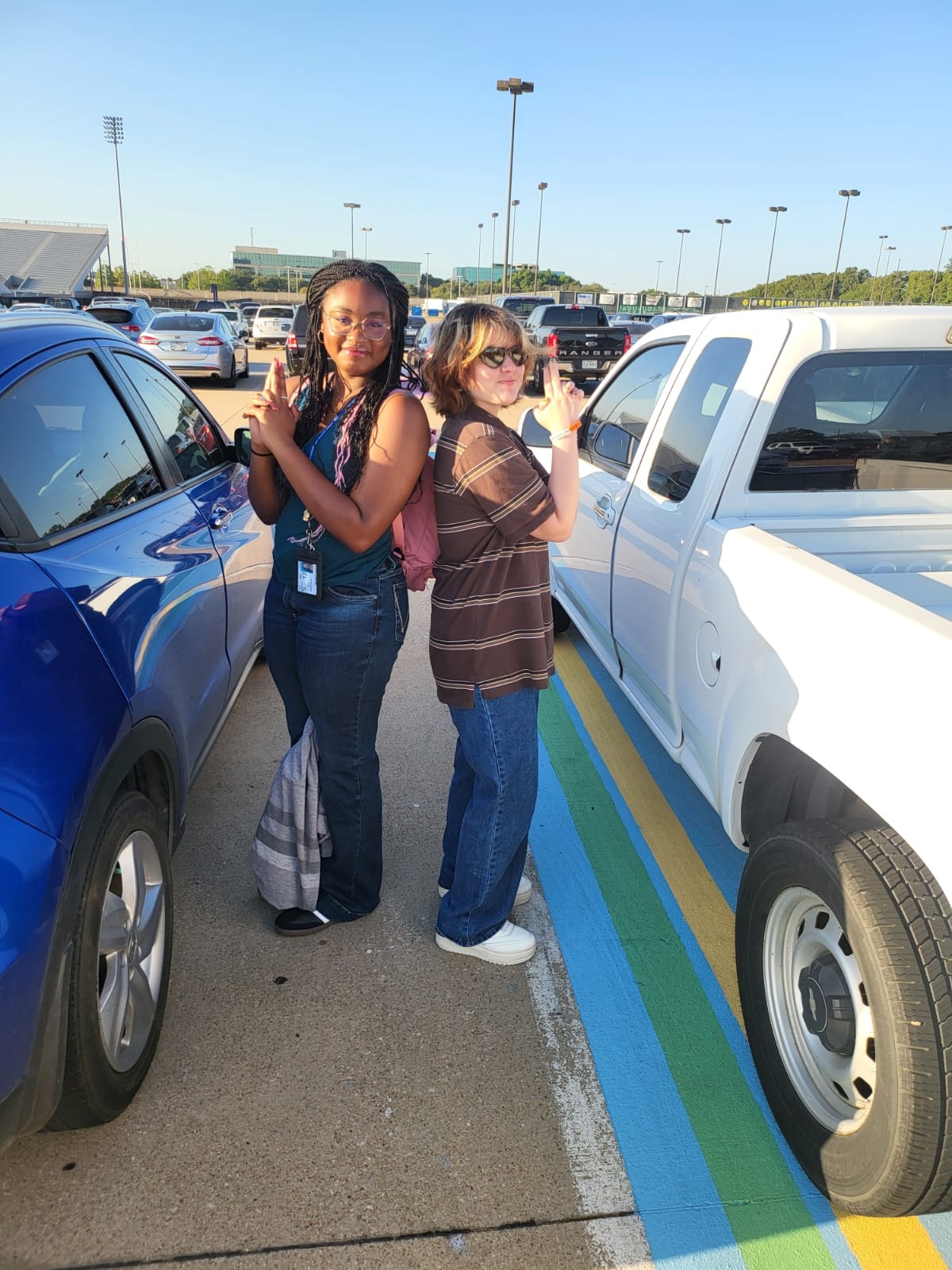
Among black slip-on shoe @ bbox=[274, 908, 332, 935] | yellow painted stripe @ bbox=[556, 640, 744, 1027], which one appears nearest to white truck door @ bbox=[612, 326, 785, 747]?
yellow painted stripe @ bbox=[556, 640, 744, 1027]

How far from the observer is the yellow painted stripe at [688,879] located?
1.93m

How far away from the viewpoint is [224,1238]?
1889 mm

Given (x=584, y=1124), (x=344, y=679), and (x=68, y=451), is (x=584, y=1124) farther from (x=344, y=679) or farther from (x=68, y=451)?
(x=68, y=451)

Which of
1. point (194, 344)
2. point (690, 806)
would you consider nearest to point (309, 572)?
point (690, 806)

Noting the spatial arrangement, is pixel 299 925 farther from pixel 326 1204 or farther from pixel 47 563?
pixel 47 563

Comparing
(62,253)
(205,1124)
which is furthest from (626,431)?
(62,253)

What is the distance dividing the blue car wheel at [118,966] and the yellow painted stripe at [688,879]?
1.65m

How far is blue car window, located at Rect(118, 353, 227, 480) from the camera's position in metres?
3.28

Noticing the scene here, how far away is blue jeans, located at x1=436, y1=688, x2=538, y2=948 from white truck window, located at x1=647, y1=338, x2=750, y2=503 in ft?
3.80

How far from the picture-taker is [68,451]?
7.95 ft

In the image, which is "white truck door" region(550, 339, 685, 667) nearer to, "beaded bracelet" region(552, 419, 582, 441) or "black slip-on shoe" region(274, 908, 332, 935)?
"beaded bracelet" region(552, 419, 582, 441)

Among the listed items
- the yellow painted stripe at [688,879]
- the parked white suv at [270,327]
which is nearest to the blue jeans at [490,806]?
the yellow painted stripe at [688,879]

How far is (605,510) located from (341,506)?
189cm

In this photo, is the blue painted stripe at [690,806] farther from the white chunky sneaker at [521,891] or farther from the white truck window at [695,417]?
the white truck window at [695,417]
